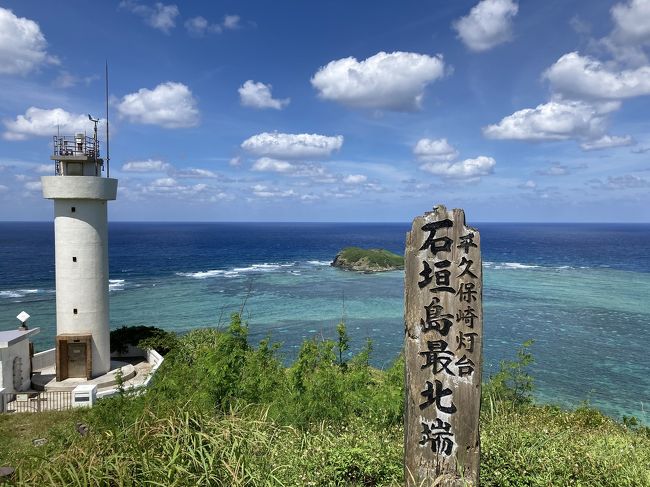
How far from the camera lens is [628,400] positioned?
18047 millimetres

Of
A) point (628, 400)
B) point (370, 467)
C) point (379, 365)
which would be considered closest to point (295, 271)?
point (379, 365)

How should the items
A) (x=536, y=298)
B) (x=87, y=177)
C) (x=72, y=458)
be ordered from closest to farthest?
(x=72, y=458), (x=87, y=177), (x=536, y=298)

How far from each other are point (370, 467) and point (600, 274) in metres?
59.8

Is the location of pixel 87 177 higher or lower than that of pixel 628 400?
higher

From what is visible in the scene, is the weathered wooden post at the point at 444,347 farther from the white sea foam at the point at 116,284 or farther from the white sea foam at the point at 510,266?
the white sea foam at the point at 510,266

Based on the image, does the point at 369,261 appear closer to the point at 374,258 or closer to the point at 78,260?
the point at 374,258

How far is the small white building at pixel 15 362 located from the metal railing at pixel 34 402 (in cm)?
33

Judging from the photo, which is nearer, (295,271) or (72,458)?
(72,458)

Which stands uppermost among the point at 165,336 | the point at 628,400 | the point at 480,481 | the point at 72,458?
the point at 72,458

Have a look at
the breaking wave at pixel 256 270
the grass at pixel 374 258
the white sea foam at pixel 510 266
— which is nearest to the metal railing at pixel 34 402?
the breaking wave at pixel 256 270

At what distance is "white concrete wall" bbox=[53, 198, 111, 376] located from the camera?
47.9ft

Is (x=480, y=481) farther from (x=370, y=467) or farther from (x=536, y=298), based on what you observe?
(x=536, y=298)

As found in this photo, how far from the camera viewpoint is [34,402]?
1256 centimetres

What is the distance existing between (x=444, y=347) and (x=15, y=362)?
13975 millimetres
